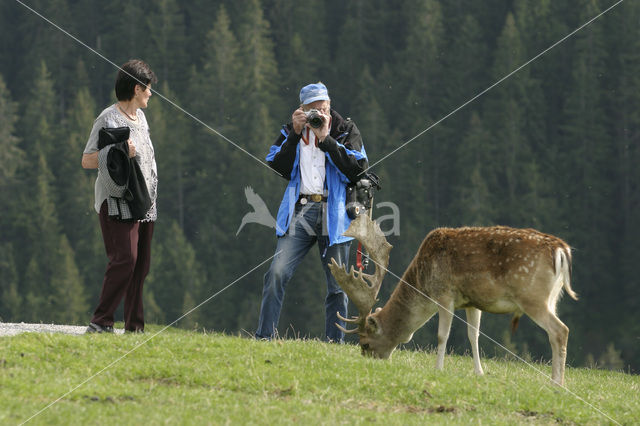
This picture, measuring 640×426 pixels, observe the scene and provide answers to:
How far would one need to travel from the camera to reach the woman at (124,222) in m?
8.35

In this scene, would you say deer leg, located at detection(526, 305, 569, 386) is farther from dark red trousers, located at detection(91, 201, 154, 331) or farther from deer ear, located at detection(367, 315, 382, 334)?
dark red trousers, located at detection(91, 201, 154, 331)

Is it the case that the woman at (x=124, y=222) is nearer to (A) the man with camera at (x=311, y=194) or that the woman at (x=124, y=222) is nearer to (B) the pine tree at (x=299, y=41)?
(A) the man with camera at (x=311, y=194)

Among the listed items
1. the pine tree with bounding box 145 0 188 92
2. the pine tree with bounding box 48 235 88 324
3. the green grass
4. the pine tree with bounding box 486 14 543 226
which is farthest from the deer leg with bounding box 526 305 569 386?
the pine tree with bounding box 145 0 188 92

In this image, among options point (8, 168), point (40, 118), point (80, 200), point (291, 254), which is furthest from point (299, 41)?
point (291, 254)

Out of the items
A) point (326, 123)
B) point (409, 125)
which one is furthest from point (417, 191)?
point (326, 123)

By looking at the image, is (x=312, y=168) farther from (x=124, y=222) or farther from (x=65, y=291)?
(x=65, y=291)

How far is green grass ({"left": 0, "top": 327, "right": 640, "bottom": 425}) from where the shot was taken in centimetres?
662

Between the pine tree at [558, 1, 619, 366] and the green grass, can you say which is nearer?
the green grass

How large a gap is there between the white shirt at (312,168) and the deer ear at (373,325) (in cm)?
130

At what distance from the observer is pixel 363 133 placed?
69.9 meters

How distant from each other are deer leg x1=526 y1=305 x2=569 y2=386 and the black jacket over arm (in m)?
2.27

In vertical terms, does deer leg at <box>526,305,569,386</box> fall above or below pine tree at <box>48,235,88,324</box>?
above

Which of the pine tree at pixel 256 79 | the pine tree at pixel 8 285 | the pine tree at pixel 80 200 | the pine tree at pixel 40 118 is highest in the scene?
the pine tree at pixel 256 79

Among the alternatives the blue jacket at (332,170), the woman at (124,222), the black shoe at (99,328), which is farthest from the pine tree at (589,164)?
the black shoe at (99,328)
